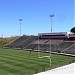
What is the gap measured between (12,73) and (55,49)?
37258 millimetres

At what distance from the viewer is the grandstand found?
67956mm

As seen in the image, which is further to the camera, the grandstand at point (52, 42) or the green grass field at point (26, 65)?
the grandstand at point (52, 42)

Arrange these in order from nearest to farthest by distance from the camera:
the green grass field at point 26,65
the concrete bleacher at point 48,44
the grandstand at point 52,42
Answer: the green grass field at point 26,65 → the concrete bleacher at point 48,44 → the grandstand at point 52,42

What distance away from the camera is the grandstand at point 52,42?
67956mm

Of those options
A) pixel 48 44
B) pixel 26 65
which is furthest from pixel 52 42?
pixel 26 65

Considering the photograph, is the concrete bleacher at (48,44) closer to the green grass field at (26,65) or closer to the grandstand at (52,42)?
the grandstand at (52,42)

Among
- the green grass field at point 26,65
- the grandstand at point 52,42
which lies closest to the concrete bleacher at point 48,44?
the grandstand at point 52,42

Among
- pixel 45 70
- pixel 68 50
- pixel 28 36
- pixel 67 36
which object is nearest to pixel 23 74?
pixel 45 70

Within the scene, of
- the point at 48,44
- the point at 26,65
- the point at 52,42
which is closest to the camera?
the point at 26,65

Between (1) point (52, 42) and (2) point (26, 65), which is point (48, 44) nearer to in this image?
(1) point (52, 42)

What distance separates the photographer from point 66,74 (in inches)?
1214

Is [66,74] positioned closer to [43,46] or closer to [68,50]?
[68,50]

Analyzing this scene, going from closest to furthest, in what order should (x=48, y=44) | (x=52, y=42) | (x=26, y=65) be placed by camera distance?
1. (x=26, y=65)
2. (x=48, y=44)
3. (x=52, y=42)

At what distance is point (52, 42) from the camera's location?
256ft
